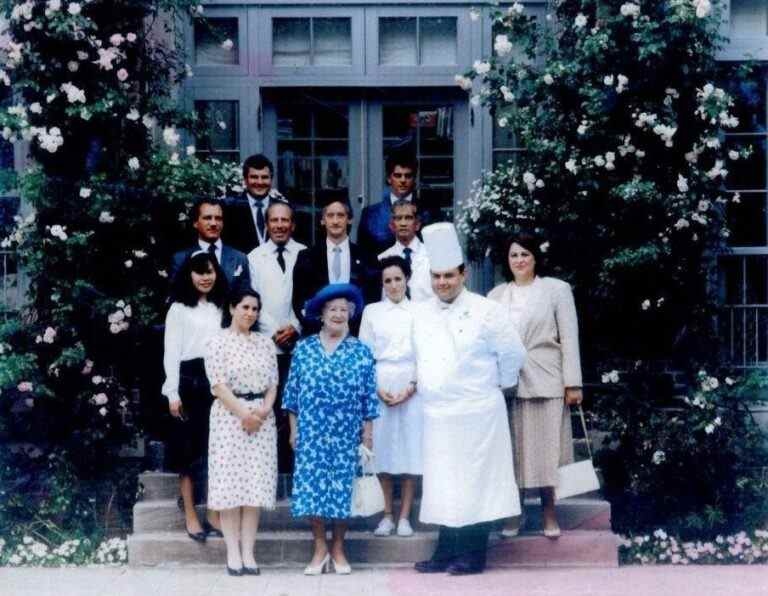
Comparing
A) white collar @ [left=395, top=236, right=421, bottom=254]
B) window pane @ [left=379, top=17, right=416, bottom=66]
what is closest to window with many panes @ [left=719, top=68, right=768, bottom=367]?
window pane @ [left=379, top=17, right=416, bottom=66]

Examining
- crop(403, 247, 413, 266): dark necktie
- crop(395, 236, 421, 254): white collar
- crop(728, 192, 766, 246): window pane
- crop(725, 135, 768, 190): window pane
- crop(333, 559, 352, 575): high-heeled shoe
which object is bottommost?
crop(333, 559, 352, 575): high-heeled shoe

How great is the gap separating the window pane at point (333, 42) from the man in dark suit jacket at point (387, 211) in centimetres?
172

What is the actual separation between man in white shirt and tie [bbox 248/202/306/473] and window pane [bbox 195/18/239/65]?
7.49ft

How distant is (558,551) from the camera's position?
8031mm

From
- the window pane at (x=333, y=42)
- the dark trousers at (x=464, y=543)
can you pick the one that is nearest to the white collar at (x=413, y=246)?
the dark trousers at (x=464, y=543)

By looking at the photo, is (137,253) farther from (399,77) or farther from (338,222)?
(399,77)

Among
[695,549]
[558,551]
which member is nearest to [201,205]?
[558,551]

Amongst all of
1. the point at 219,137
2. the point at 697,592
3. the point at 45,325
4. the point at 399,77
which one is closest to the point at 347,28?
the point at 399,77

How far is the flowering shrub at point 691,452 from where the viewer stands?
27.9 feet

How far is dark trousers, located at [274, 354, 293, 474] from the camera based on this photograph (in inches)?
329

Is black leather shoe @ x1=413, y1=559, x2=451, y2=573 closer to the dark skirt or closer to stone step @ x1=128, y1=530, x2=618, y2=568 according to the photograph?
stone step @ x1=128, y1=530, x2=618, y2=568

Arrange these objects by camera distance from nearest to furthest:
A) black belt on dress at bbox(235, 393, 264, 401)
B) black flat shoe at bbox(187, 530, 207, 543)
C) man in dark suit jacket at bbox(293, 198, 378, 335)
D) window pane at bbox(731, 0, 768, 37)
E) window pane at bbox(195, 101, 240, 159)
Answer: black belt on dress at bbox(235, 393, 264, 401), black flat shoe at bbox(187, 530, 207, 543), man in dark suit jacket at bbox(293, 198, 378, 335), window pane at bbox(731, 0, 768, 37), window pane at bbox(195, 101, 240, 159)

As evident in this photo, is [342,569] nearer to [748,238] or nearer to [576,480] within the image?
[576,480]

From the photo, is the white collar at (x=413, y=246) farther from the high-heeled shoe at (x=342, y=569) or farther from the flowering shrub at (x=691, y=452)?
the high-heeled shoe at (x=342, y=569)
